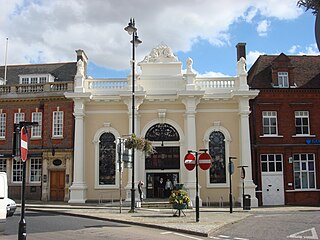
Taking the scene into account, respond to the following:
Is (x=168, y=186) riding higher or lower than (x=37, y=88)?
lower

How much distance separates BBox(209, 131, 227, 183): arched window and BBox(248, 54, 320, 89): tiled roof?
4768 millimetres

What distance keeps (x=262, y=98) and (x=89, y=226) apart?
60.2 ft

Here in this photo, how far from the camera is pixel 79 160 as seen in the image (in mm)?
29578

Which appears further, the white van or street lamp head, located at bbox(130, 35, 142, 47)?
street lamp head, located at bbox(130, 35, 142, 47)

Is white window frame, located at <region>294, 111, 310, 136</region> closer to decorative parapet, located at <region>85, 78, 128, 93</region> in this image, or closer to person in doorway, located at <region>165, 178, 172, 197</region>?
person in doorway, located at <region>165, 178, 172, 197</region>

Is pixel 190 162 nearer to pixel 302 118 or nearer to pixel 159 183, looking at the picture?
pixel 159 183

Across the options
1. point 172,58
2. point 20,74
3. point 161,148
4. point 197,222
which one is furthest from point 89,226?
point 20,74

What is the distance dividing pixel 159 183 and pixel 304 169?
34.8 feet

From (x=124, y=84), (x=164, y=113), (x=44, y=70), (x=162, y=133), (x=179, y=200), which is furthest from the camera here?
(x=44, y=70)

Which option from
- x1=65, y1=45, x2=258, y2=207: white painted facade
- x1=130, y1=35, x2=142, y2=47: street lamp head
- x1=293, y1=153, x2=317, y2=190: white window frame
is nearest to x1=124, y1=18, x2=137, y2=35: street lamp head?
x1=130, y1=35, x2=142, y2=47: street lamp head

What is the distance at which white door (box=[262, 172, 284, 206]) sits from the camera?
98.0ft

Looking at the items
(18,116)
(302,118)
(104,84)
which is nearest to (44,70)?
(18,116)

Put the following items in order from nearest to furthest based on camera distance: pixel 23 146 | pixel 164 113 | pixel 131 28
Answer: pixel 23 146
pixel 131 28
pixel 164 113

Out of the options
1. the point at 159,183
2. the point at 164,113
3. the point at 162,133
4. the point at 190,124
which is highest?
the point at 164,113
